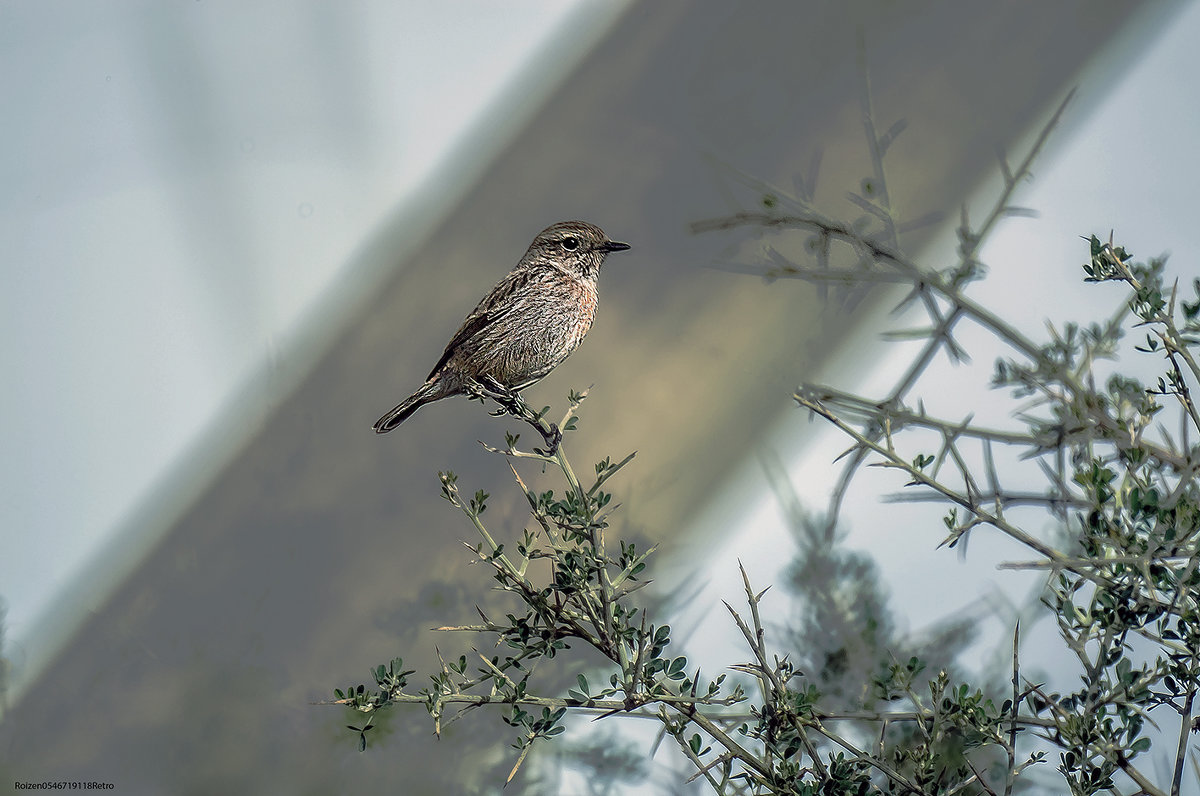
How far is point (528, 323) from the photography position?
2.40ft

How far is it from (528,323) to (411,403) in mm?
114

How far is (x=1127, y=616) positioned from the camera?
458mm

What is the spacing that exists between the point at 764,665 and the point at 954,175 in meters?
0.74

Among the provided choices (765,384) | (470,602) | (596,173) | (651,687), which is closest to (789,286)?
(765,384)

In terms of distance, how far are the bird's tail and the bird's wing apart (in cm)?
2

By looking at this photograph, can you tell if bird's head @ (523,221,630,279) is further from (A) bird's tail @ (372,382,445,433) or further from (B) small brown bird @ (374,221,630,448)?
(A) bird's tail @ (372,382,445,433)

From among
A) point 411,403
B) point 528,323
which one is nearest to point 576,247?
point 528,323

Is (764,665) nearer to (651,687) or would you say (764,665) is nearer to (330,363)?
(651,687)

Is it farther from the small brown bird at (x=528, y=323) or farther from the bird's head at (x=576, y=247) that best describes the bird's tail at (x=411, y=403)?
the bird's head at (x=576, y=247)

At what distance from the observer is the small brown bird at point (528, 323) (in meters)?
0.73

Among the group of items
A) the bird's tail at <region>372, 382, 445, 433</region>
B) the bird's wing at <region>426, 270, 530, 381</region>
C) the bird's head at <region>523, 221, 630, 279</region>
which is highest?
the bird's head at <region>523, 221, 630, 279</region>

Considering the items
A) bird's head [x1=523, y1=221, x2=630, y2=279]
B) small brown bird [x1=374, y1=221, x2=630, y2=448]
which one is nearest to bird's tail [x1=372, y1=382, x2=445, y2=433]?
small brown bird [x1=374, y1=221, x2=630, y2=448]

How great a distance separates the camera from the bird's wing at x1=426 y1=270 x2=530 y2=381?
0.75 metres


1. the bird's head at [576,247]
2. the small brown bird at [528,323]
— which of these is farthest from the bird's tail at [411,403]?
the bird's head at [576,247]
